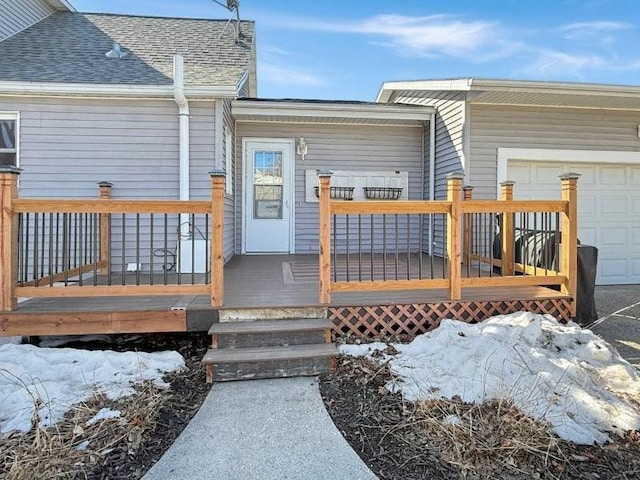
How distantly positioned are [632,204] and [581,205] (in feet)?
3.09

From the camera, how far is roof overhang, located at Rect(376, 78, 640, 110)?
5.49 m

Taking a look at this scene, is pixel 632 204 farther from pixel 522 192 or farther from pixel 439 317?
pixel 439 317

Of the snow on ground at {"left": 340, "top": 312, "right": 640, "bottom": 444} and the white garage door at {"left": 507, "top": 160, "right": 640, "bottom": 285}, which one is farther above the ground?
the white garage door at {"left": 507, "top": 160, "right": 640, "bottom": 285}

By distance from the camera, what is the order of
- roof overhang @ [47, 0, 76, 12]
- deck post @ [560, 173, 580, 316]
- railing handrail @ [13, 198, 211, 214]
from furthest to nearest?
roof overhang @ [47, 0, 76, 12], deck post @ [560, 173, 580, 316], railing handrail @ [13, 198, 211, 214]

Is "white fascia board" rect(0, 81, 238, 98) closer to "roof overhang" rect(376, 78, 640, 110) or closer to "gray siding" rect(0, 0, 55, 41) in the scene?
"gray siding" rect(0, 0, 55, 41)

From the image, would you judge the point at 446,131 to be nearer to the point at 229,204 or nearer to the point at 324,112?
the point at 324,112

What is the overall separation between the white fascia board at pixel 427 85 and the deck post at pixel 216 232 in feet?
12.5

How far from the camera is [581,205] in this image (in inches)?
258

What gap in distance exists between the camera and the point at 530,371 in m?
2.77

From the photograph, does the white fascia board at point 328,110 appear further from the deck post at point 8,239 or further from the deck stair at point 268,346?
the deck stair at point 268,346

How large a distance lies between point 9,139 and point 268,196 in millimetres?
3766

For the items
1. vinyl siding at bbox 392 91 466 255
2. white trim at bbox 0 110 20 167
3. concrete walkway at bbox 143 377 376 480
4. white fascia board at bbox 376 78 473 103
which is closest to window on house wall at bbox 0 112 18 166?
white trim at bbox 0 110 20 167

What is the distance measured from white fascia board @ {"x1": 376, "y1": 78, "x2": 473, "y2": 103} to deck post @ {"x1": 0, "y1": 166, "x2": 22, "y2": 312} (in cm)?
515

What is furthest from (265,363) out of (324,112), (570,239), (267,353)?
(324,112)
